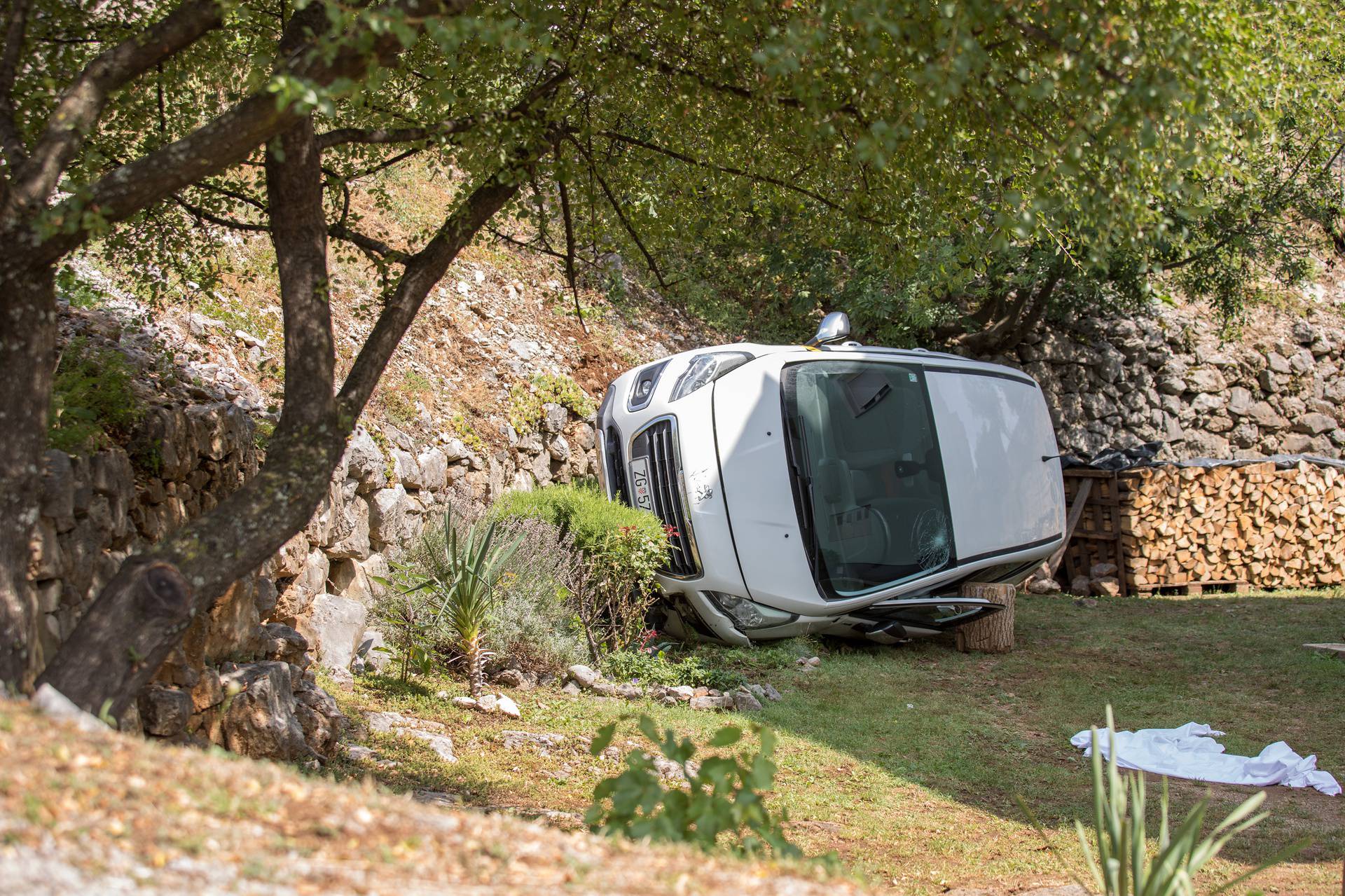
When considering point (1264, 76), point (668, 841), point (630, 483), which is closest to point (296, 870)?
point (668, 841)

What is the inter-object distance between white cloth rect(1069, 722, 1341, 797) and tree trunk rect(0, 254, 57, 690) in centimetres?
512

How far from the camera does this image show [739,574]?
788cm

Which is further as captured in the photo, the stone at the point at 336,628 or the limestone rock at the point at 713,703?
the limestone rock at the point at 713,703

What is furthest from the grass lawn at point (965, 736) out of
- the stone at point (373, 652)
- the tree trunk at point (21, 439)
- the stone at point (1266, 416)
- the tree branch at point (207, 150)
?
the stone at point (1266, 416)

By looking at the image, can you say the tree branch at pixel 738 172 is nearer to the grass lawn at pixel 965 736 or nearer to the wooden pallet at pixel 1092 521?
the grass lawn at pixel 965 736

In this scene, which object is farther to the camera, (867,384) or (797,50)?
(867,384)

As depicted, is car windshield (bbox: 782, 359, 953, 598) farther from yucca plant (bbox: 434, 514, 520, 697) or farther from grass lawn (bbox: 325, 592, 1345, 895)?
yucca plant (bbox: 434, 514, 520, 697)

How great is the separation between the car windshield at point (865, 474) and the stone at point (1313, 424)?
10.2m

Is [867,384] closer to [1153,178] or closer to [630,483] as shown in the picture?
[630,483]

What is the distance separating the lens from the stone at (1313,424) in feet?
52.5

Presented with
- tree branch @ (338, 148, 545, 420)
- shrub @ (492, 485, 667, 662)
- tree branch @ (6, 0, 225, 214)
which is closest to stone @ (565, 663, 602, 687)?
shrub @ (492, 485, 667, 662)

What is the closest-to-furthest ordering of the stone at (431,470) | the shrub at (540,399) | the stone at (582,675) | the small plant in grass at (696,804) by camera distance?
the small plant in grass at (696,804) → the stone at (582,675) → the stone at (431,470) → the shrub at (540,399)

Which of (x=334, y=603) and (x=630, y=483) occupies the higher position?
(x=630, y=483)

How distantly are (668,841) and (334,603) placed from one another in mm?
4234
